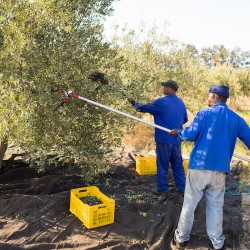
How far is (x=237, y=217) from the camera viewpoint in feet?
19.0

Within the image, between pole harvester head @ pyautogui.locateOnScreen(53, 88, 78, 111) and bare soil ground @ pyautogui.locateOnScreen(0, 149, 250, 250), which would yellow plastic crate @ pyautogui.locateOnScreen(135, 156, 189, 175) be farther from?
pole harvester head @ pyautogui.locateOnScreen(53, 88, 78, 111)

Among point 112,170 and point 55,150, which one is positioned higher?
point 55,150

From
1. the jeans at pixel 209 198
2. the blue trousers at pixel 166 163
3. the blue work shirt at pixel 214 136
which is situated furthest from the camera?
the blue trousers at pixel 166 163

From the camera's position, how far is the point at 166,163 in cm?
654

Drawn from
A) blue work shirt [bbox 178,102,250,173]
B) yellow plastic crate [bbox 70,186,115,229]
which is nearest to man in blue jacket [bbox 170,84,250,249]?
blue work shirt [bbox 178,102,250,173]

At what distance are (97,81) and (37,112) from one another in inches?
50.8

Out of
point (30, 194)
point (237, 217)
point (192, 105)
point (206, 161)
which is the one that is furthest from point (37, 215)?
point (192, 105)

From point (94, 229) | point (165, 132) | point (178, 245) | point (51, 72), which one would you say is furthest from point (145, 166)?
point (51, 72)

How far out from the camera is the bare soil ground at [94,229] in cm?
471

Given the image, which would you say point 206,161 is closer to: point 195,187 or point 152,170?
point 195,187

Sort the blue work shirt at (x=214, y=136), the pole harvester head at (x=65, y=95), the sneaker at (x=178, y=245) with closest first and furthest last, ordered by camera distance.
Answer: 1. the blue work shirt at (x=214, y=136)
2. the sneaker at (x=178, y=245)
3. the pole harvester head at (x=65, y=95)

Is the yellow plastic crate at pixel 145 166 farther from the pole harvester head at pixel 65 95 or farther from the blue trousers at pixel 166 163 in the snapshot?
the pole harvester head at pixel 65 95

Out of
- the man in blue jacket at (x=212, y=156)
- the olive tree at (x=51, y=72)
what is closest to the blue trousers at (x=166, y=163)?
the olive tree at (x=51, y=72)

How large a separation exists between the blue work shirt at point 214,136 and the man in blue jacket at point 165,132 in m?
1.88
